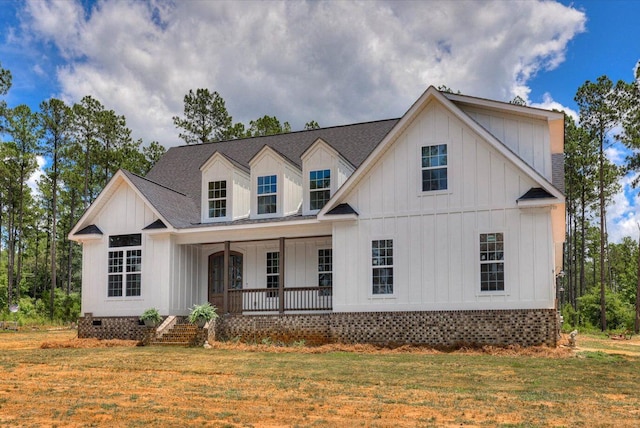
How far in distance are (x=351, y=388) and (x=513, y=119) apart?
11234mm

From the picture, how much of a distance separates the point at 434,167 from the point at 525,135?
2.89 m

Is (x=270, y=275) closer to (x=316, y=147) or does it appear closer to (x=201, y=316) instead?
(x=201, y=316)

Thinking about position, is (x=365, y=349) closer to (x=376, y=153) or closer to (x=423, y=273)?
(x=423, y=273)

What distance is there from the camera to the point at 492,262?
1844 centimetres

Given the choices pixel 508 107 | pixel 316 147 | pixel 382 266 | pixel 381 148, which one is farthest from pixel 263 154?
pixel 508 107

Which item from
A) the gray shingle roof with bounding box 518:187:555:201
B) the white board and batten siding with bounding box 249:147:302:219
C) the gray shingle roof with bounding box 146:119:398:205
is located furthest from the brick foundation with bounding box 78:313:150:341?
the gray shingle roof with bounding box 518:187:555:201

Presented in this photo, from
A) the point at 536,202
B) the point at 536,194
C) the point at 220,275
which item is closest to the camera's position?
the point at 536,202

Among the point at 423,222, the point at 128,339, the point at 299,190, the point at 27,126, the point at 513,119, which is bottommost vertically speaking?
the point at 128,339

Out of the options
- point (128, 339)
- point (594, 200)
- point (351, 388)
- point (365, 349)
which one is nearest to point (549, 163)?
point (365, 349)

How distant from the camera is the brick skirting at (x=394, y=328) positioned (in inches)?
701

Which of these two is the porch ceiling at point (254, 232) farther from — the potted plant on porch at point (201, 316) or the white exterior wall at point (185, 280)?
the potted plant on porch at point (201, 316)

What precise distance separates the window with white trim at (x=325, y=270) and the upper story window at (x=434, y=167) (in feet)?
16.3

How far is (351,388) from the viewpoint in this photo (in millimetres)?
11664

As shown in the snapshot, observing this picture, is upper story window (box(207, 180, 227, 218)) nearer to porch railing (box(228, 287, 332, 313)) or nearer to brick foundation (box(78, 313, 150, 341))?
porch railing (box(228, 287, 332, 313))
